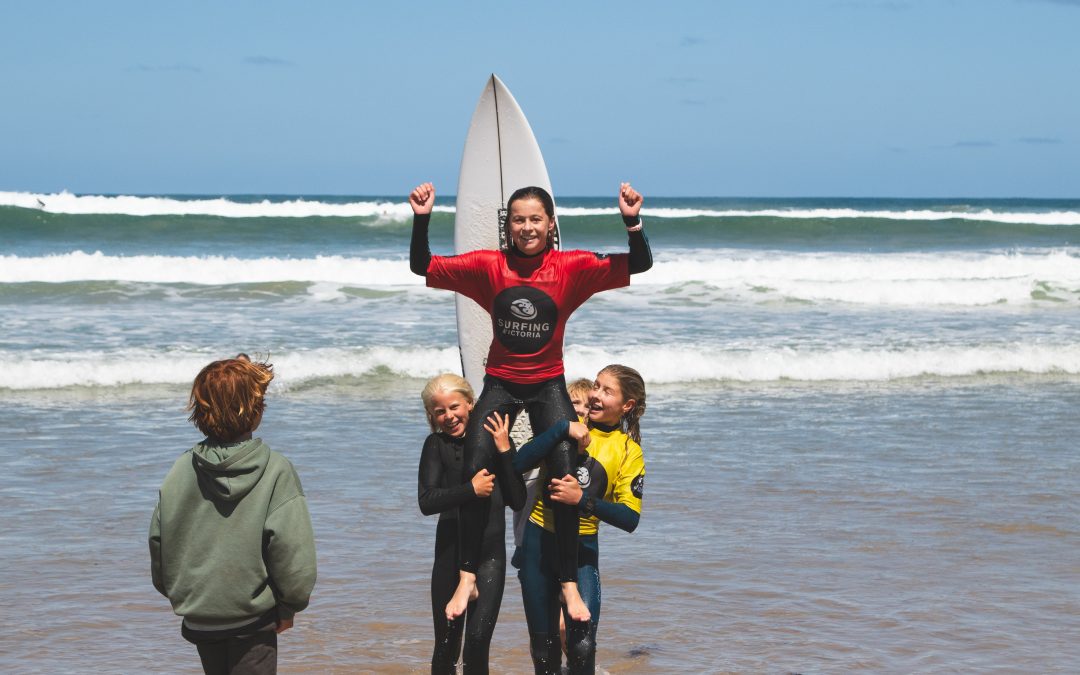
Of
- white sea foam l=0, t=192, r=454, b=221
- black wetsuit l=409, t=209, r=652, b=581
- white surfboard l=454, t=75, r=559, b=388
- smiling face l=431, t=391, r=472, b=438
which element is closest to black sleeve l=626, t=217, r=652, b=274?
black wetsuit l=409, t=209, r=652, b=581

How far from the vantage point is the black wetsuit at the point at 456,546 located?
3.86m

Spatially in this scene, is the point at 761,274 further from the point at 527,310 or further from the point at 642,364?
the point at 527,310

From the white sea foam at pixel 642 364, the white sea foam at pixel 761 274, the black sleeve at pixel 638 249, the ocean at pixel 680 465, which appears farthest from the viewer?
the white sea foam at pixel 761 274

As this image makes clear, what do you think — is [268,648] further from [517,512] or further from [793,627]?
[793,627]

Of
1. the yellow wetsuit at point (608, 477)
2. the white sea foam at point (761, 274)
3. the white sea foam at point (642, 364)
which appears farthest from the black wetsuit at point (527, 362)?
the white sea foam at point (761, 274)

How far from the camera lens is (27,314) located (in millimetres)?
16031

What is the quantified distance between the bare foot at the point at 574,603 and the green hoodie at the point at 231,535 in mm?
1013

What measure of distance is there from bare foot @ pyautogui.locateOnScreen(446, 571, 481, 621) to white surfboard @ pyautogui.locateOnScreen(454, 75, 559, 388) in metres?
1.87

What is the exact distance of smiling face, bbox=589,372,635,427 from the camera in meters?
4.10

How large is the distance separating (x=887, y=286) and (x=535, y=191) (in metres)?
17.9

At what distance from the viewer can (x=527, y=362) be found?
404 cm

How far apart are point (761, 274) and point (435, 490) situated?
22.4 metres

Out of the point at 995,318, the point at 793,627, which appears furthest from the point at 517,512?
the point at 995,318

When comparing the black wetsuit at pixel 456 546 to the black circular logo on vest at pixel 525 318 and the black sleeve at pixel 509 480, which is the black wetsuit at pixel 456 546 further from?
the black circular logo on vest at pixel 525 318
